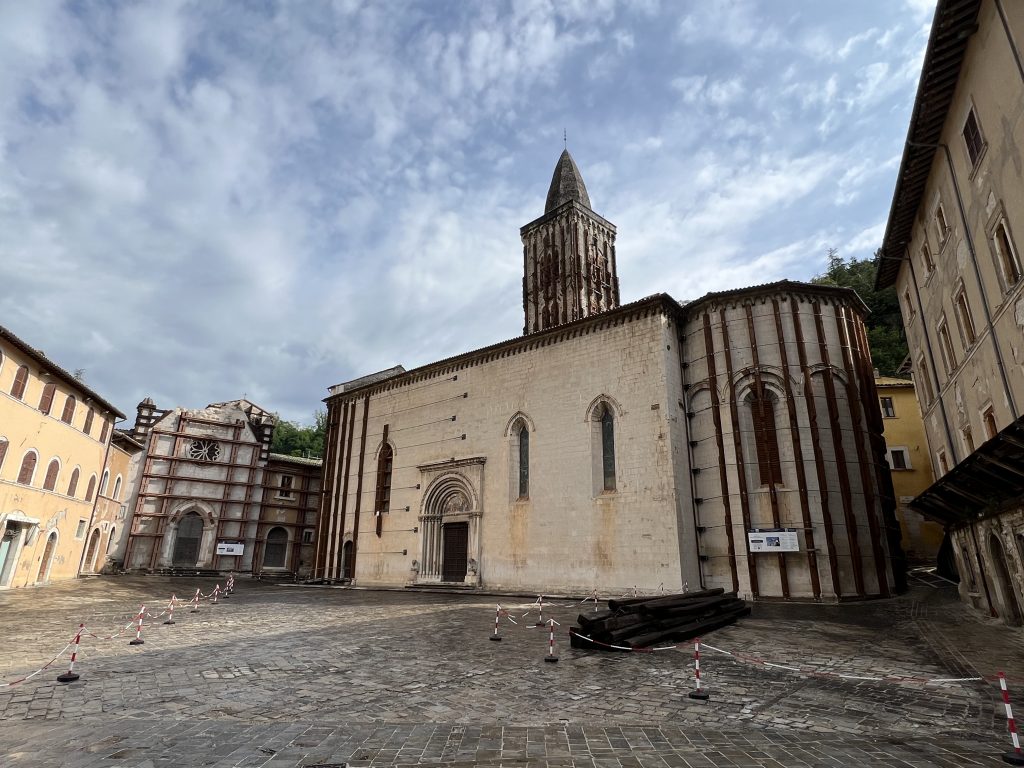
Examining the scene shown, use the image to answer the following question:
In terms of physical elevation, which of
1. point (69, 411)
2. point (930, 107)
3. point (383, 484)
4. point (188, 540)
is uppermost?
point (930, 107)

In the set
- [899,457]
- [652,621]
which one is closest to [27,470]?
[652,621]

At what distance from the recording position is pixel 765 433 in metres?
22.0

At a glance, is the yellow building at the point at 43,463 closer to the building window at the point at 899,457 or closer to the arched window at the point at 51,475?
the arched window at the point at 51,475

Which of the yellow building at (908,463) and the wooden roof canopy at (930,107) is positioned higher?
the wooden roof canopy at (930,107)

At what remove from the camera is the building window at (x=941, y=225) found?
14430mm

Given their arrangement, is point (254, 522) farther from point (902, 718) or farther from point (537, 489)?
point (902, 718)

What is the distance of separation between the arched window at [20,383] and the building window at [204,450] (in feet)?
58.9

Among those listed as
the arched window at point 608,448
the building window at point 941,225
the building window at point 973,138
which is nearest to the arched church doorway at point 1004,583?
the building window at point 941,225

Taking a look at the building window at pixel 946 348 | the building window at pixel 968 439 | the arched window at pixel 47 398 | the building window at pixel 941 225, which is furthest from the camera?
the arched window at pixel 47 398

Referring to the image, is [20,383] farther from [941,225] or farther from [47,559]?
[941,225]

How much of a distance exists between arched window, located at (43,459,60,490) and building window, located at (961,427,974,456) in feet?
115

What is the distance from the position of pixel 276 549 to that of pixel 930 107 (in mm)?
44241

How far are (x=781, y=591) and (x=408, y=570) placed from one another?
1778cm

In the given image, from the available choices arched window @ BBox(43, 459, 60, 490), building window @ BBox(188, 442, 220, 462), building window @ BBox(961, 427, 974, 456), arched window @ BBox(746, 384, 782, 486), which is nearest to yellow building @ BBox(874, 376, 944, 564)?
arched window @ BBox(746, 384, 782, 486)
